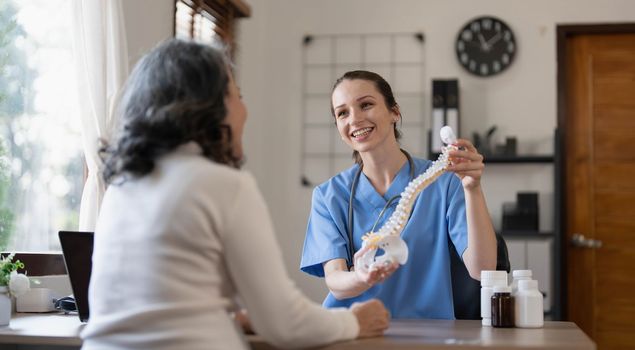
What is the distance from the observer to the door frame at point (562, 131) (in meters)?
4.75

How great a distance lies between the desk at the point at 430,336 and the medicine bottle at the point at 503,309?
3 centimetres

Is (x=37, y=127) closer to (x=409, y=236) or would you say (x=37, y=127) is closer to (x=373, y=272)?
(x=409, y=236)

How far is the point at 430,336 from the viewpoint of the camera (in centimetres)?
172

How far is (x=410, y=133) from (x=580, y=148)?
0.97 m

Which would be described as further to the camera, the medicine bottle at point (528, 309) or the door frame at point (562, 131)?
the door frame at point (562, 131)

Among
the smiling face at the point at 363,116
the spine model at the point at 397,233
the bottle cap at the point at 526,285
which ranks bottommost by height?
the bottle cap at the point at 526,285

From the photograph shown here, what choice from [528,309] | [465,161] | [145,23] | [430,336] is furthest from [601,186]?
[430,336]

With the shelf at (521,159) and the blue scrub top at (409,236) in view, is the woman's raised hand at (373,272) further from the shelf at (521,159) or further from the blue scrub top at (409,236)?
the shelf at (521,159)

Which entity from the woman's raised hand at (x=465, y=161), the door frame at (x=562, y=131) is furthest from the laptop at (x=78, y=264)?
the door frame at (x=562, y=131)

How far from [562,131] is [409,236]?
2.95m

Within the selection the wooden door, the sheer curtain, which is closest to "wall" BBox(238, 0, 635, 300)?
the wooden door

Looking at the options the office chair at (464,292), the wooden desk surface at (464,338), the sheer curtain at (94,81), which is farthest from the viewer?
→ the sheer curtain at (94,81)

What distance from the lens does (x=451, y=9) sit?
200 inches

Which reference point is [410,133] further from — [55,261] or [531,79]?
[55,261]
